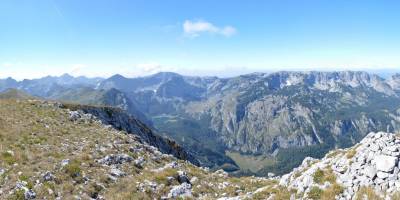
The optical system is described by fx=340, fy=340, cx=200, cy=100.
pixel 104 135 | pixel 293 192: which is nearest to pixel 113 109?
pixel 104 135

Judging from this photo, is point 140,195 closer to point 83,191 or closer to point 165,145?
point 83,191

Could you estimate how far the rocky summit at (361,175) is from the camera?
17578 millimetres

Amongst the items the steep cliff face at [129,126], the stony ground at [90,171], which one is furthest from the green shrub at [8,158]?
the steep cliff face at [129,126]

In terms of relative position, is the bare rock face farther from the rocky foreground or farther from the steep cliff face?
the steep cliff face

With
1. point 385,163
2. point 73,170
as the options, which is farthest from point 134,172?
point 385,163

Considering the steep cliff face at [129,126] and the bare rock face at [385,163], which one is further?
the steep cliff face at [129,126]

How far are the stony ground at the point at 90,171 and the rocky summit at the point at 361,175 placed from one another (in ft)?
6.62

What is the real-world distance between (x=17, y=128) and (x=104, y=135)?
31.5 ft

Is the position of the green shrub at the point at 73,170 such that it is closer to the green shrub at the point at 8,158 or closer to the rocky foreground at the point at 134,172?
the rocky foreground at the point at 134,172

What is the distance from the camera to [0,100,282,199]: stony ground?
2353 cm

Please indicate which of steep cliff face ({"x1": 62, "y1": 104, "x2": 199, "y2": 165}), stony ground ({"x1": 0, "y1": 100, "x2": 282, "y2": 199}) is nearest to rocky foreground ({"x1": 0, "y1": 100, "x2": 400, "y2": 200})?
stony ground ({"x1": 0, "y1": 100, "x2": 282, "y2": 199})

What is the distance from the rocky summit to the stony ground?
2.02 meters

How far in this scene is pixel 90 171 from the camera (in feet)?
90.1

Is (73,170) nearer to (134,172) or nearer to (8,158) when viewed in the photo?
(134,172)
